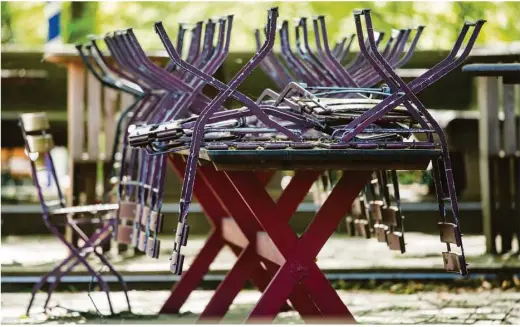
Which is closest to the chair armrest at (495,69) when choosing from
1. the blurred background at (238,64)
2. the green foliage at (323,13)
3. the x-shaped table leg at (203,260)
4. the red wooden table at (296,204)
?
the red wooden table at (296,204)

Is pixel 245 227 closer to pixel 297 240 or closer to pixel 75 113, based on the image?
pixel 297 240

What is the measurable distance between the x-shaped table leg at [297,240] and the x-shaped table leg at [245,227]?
0.05m

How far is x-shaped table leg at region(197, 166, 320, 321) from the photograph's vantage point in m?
5.83

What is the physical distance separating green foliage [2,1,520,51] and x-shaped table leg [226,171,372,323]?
1447 cm

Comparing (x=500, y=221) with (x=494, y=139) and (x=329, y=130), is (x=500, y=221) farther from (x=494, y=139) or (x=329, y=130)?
(x=329, y=130)

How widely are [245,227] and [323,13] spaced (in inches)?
579

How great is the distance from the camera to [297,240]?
5.63 m

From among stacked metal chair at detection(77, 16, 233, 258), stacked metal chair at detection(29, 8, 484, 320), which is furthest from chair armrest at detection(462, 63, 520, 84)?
stacked metal chair at detection(77, 16, 233, 258)

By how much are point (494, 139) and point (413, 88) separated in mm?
5806

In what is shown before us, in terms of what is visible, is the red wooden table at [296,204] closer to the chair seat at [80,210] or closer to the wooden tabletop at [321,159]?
the wooden tabletop at [321,159]

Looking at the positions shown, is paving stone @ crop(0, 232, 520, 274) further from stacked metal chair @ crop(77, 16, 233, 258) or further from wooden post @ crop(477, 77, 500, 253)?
stacked metal chair @ crop(77, 16, 233, 258)

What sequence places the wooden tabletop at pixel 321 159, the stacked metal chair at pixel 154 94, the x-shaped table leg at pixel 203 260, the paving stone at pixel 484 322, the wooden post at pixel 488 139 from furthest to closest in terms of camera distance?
the wooden post at pixel 488 139 → the x-shaped table leg at pixel 203 260 → the paving stone at pixel 484 322 → the stacked metal chair at pixel 154 94 → the wooden tabletop at pixel 321 159

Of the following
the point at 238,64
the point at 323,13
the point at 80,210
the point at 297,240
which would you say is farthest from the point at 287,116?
the point at 323,13

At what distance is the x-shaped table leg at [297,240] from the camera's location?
5.57 meters
